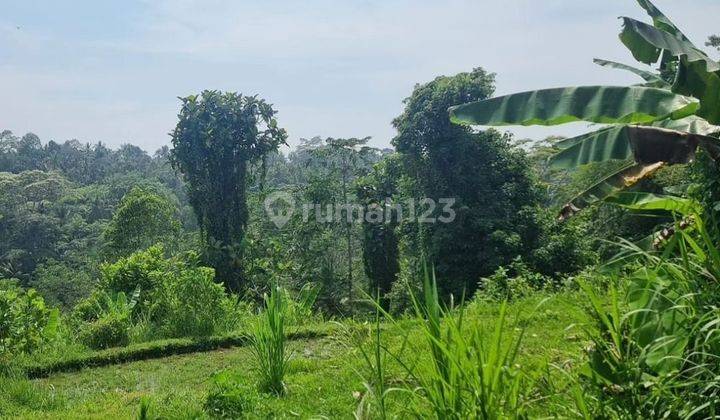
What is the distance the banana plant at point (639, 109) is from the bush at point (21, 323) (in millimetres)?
5465

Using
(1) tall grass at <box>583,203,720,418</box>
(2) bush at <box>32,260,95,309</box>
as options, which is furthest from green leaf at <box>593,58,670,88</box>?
(2) bush at <box>32,260,95,309</box>

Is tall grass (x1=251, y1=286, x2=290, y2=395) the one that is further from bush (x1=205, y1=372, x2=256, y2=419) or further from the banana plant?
the banana plant

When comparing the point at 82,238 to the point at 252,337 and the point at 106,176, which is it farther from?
the point at 252,337

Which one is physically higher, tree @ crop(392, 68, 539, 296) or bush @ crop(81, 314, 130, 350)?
tree @ crop(392, 68, 539, 296)

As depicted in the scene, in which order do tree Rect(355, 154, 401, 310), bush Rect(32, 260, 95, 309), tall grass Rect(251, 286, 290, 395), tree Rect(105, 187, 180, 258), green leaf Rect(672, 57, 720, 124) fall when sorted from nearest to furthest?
green leaf Rect(672, 57, 720, 124), tall grass Rect(251, 286, 290, 395), tree Rect(105, 187, 180, 258), tree Rect(355, 154, 401, 310), bush Rect(32, 260, 95, 309)

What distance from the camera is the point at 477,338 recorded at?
2248mm

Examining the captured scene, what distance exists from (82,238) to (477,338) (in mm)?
35637

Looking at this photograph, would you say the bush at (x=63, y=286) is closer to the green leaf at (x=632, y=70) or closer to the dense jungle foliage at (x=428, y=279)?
the dense jungle foliage at (x=428, y=279)

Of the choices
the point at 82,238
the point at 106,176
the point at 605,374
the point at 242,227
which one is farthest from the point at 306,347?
the point at 106,176

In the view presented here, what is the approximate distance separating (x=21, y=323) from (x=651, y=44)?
6.85 m

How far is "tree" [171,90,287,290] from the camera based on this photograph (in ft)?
54.3

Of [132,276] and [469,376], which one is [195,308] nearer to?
[132,276]

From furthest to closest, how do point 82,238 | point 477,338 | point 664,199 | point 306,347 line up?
point 82,238 → point 306,347 → point 664,199 → point 477,338

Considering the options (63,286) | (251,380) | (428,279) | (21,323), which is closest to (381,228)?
(21,323)
